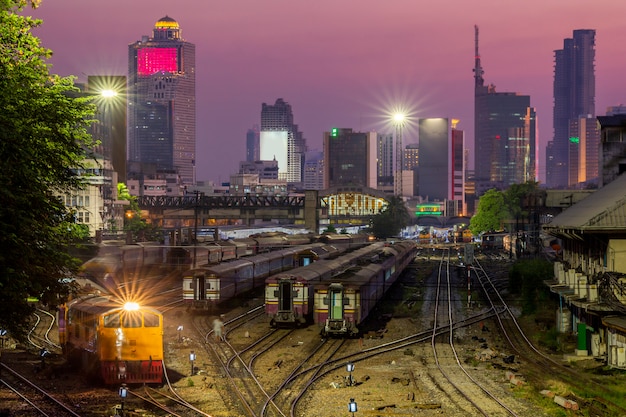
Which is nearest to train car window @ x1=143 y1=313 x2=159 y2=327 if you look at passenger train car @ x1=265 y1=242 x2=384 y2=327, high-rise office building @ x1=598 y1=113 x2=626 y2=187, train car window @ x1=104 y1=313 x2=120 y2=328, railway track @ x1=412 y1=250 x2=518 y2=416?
train car window @ x1=104 y1=313 x2=120 y2=328

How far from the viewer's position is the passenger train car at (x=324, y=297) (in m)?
37.8

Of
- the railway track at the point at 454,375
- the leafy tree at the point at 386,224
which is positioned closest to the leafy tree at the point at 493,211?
the leafy tree at the point at 386,224

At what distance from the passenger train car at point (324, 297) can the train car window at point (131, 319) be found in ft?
43.7

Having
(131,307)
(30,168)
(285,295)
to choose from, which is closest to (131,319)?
(131,307)

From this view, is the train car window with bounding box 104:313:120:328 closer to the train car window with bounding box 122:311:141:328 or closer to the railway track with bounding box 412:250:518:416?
the train car window with bounding box 122:311:141:328

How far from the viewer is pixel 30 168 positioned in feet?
63.7

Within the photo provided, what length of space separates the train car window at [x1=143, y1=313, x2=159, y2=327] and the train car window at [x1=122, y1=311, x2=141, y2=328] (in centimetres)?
18

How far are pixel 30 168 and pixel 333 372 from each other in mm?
14394

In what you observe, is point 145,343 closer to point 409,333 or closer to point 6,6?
point 6,6

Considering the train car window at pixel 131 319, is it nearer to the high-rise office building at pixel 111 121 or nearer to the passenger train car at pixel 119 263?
the passenger train car at pixel 119 263

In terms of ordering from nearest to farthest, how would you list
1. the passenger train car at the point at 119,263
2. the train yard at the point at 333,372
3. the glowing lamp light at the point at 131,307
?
the train yard at the point at 333,372 < the glowing lamp light at the point at 131,307 < the passenger train car at the point at 119,263

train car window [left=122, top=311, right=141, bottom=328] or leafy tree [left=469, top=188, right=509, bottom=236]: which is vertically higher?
leafy tree [left=469, top=188, right=509, bottom=236]

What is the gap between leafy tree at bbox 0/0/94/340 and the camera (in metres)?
18.6

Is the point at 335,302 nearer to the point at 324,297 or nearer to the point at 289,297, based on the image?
the point at 324,297
